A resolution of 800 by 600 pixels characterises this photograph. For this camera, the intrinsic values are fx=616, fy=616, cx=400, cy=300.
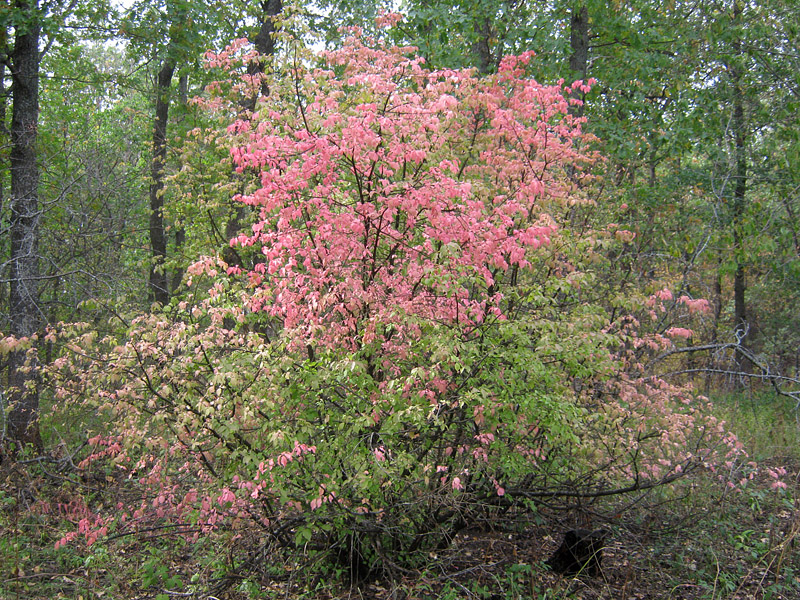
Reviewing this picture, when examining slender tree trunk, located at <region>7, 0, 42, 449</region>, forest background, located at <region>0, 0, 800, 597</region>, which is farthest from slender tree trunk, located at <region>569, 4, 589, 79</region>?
slender tree trunk, located at <region>7, 0, 42, 449</region>

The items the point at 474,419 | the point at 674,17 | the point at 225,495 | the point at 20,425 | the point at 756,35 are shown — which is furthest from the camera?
the point at 674,17

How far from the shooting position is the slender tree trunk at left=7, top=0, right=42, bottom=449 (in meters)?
7.64

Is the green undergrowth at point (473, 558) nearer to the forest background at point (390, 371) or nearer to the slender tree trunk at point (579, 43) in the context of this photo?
the forest background at point (390, 371)

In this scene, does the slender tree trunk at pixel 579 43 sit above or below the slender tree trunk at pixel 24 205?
above

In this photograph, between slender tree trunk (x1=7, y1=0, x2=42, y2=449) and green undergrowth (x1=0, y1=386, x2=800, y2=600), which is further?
slender tree trunk (x1=7, y1=0, x2=42, y2=449)

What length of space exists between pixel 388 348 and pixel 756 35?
7.45 meters

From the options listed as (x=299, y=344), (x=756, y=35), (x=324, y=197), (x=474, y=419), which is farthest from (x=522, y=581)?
(x=756, y=35)

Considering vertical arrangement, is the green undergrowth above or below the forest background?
below

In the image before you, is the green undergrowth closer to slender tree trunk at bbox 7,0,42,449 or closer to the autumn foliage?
the autumn foliage

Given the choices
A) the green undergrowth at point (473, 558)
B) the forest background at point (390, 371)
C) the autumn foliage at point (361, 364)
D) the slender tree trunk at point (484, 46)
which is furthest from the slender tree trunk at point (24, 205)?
the slender tree trunk at point (484, 46)

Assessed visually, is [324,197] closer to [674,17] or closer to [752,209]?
[752,209]

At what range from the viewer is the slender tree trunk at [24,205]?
764 centimetres

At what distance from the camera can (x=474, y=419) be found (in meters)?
4.65

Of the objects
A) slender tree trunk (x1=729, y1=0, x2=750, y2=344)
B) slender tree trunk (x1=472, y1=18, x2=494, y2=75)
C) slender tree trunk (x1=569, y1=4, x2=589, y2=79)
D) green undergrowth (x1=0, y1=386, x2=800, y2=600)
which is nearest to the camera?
green undergrowth (x1=0, y1=386, x2=800, y2=600)
